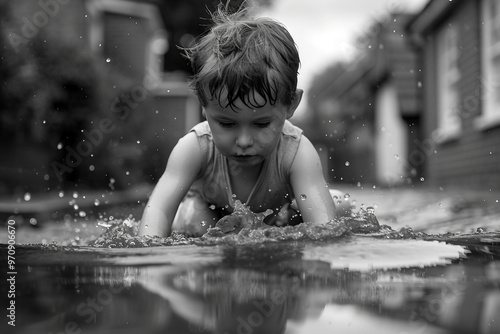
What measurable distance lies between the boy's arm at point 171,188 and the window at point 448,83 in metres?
8.52

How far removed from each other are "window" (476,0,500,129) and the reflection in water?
7894mm

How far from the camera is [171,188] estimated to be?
9.87 feet

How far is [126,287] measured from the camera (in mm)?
1499

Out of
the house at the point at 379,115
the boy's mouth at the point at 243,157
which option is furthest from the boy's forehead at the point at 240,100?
the house at the point at 379,115

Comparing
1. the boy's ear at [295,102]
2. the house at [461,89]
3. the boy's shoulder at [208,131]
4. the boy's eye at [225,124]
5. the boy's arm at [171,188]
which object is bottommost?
the boy's arm at [171,188]

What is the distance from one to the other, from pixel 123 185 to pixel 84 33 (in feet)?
16.5

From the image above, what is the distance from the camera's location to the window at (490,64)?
356 inches

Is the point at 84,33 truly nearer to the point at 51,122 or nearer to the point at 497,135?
the point at 51,122

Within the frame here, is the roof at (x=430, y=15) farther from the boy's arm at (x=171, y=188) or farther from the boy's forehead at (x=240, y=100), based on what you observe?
the boy's forehead at (x=240, y=100)

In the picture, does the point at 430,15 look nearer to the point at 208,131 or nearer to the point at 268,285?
the point at 208,131

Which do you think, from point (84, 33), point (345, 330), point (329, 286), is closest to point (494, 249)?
point (329, 286)

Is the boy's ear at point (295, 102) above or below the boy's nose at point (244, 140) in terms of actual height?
above

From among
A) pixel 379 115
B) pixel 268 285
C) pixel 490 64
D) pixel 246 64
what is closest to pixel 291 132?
pixel 246 64

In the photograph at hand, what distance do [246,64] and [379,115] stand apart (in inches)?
855
